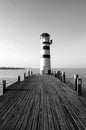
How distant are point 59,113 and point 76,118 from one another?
2.10 ft

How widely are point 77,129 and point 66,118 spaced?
581 mm

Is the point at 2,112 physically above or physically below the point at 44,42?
below

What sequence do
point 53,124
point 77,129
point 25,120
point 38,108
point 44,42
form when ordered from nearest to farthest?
point 77,129
point 53,124
point 25,120
point 38,108
point 44,42

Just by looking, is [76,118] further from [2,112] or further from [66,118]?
[2,112]

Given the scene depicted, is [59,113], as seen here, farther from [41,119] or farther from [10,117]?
[10,117]

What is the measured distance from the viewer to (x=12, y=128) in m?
2.81

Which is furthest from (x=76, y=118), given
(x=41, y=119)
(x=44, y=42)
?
(x=44, y=42)

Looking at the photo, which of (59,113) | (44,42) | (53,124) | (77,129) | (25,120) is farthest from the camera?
(44,42)

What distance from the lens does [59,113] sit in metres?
3.67

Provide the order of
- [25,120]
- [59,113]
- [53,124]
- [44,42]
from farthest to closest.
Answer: [44,42] → [59,113] → [25,120] → [53,124]

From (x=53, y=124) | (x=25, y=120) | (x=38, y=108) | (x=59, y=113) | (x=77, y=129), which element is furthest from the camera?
(x=38, y=108)

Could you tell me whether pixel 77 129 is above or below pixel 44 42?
below

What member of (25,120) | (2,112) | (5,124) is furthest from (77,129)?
(2,112)

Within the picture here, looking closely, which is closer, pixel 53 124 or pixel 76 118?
pixel 53 124
